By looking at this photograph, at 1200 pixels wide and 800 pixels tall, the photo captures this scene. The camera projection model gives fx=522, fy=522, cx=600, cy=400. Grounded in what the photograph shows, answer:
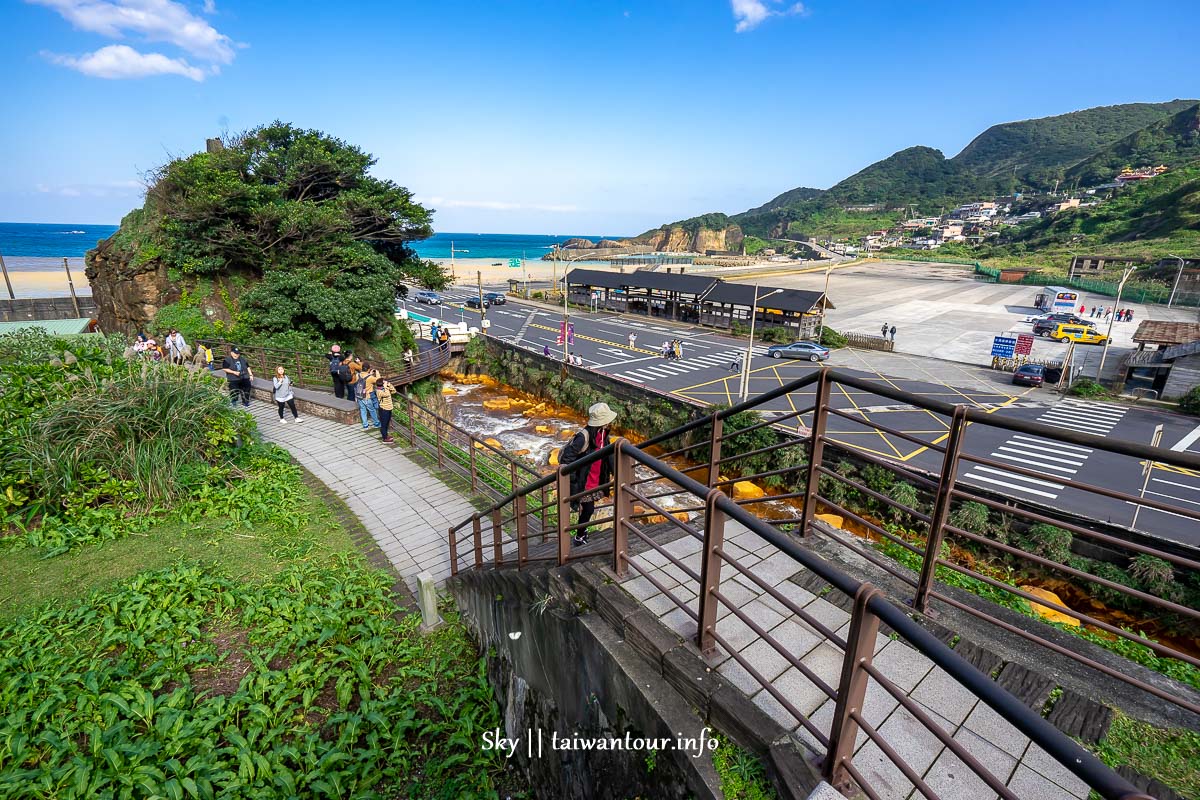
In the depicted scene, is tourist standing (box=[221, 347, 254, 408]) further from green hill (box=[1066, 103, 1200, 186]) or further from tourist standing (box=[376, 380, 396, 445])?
green hill (box=[1066, 103, 1200, 186])

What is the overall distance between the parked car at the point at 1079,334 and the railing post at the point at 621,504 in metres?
41.7

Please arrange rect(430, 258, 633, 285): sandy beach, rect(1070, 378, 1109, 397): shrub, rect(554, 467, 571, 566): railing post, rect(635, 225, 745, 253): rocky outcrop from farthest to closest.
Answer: rect(635, 225, 745, 253): rocky outcrop → rect(430, 258, 633, 285): sandy beach → rect(1070, 378, 1109, 397): shrub → rect(554, 467, 571, 566): railing post

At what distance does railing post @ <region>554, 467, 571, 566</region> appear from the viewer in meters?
3.92

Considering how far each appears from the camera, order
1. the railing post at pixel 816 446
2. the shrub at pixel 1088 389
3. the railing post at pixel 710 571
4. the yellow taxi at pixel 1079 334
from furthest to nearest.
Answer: the yellow taxi at pixel 1079 334 → the shrub at pixel 1088 389 → the railing post at pixel 816 446 → the railing post at pixel 710 571

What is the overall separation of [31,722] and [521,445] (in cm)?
1762

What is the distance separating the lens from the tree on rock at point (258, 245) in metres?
19.3

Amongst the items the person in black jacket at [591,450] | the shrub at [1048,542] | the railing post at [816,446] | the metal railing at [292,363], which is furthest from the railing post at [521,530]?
the shrub at [1048,542]

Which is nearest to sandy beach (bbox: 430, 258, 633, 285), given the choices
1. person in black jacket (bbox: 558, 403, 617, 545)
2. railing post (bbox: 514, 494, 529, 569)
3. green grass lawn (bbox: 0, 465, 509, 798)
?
green grass lawn (bbox: 0, 465, 509, 798)

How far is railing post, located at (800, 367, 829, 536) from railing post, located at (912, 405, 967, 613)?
2.27 ft

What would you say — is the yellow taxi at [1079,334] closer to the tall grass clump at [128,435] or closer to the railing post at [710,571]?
the railing post at [710,571]

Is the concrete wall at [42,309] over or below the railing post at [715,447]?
below

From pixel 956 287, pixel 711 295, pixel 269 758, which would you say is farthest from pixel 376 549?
pixel 956 287

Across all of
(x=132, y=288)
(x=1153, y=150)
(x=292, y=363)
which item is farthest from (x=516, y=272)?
(x=1153, y=150)

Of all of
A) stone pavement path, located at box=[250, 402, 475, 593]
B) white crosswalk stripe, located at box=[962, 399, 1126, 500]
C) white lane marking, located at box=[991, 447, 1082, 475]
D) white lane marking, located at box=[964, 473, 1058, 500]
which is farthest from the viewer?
white lane marking, located at box=[991, 447, 1082, 475]
